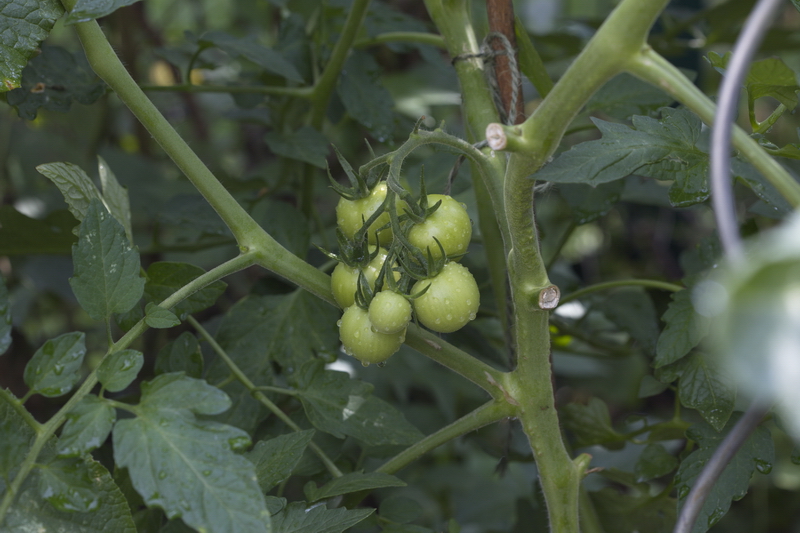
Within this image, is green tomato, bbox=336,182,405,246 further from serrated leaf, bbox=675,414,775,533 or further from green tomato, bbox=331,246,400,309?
serrated leaf, bbox=675,414,775,533

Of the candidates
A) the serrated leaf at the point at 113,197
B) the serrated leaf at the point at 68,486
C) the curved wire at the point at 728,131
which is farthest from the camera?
the serrated leaf at the point at 113,197

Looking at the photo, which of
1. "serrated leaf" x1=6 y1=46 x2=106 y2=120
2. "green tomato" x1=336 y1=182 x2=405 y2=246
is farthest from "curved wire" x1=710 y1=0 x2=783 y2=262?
"serrated leaf" x1=6 y1=46 x2=106 y2=120

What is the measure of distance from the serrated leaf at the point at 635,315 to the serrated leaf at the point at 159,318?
637mm

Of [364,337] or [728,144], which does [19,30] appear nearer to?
[364,337]

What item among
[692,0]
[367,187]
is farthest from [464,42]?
[692,0]

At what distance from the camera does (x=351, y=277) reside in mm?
611

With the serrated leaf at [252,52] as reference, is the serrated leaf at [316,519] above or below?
below

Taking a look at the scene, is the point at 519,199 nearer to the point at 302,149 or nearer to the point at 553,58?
the point at 302,149

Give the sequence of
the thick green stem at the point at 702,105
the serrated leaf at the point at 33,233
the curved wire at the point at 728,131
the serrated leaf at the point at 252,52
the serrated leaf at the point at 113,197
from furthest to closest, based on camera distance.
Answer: the serrated leaf at the point at 33,233, the serrated leaf at the point at 252,52, the serrated leaf at the point at 113,197, the thick green stem at the point at 702,105, the curved wire at the point at 728,131

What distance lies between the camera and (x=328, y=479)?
30.7 inches

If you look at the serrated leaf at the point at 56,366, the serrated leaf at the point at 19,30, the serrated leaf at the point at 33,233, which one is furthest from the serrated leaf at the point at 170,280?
the serrated leaf at the point at 33,233

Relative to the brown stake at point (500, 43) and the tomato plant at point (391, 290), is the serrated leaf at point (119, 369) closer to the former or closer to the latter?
the tomato plant at point (391, 290)

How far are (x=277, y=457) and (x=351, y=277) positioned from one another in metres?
0.19

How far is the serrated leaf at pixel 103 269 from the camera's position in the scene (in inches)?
23.4
